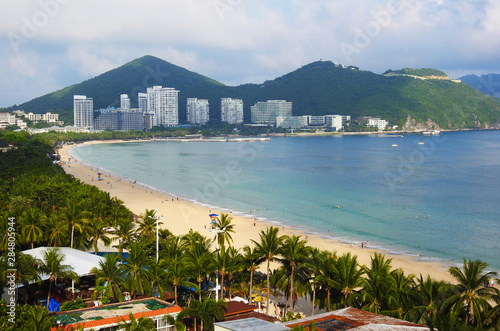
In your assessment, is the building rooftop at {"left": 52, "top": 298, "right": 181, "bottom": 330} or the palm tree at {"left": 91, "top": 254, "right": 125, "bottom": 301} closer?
the building rooftop at {"left": 52, "top": 298, "right": 181, "bottom": 330}

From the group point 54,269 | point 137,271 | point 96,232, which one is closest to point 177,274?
point 137,271

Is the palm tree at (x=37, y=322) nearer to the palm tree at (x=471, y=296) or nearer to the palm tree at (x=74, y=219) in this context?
the palm tree at (x=471, y=296)

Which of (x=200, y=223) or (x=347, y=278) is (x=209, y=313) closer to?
(x=347, y=278)

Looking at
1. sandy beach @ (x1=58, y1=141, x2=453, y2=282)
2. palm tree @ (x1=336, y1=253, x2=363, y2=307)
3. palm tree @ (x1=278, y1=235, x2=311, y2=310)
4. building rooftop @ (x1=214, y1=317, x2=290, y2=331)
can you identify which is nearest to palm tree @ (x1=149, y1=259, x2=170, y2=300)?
palm tree @ (x1=278, y1=235, x2=311, y2=310)

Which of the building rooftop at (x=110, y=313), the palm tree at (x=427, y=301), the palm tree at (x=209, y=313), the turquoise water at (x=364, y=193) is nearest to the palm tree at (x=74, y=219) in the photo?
the building rooftop at (x=110, y=313)

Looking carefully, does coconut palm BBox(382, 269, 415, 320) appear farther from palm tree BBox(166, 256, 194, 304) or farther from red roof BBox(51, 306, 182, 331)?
red roof BBox(51, 306, 182, 331)
